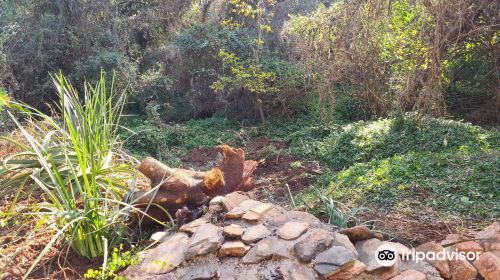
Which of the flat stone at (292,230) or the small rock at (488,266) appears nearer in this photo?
the small rock at (488,266)

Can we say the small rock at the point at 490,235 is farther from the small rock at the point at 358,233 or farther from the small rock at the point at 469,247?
the small rock at the point at 358,233

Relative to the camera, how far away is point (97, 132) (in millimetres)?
2664

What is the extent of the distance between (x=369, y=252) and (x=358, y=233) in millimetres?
134

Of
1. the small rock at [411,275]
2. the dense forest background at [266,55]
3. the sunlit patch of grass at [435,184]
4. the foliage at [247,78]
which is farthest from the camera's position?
the foliage at [247,78]

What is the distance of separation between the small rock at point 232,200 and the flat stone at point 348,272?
0.81m

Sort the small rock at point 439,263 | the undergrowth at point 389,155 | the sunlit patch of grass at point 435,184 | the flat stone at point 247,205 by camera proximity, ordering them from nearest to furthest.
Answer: the small rock at point 439,263 → the flat stone at point 247,205 → the sunlit patch of grass at point 435,184 → the undergrowth at point 389,155

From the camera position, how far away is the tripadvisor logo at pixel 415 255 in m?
1.98

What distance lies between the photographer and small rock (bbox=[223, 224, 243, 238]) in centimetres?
219

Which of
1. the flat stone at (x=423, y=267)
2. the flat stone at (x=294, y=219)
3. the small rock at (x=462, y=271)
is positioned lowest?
the small rock at (x=462, y=271)

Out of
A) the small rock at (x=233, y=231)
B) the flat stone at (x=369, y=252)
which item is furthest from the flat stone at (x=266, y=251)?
the flat stone at (x=369, y=252)

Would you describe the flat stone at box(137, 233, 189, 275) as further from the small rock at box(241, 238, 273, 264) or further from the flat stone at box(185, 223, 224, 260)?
the small rock at box(241, 238, 273, 264)

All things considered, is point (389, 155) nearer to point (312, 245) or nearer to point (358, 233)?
point (358, 233)

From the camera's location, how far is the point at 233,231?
221 cm

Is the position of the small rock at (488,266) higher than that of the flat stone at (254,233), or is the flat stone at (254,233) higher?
the flat stone at (254,233)
